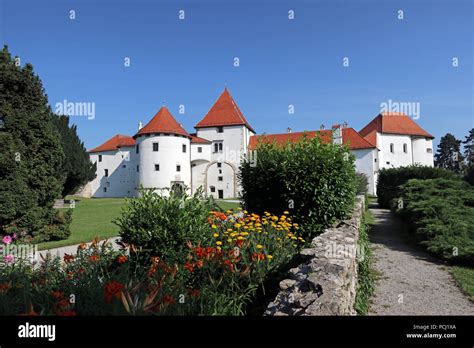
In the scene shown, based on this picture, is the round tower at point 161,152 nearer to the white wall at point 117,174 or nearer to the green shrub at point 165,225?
the white wall at point 117,174

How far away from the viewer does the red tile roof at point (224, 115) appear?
44250mm

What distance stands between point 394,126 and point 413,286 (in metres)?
49.1

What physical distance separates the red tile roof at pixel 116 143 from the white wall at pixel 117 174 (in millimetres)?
654

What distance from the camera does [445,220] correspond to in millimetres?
8922

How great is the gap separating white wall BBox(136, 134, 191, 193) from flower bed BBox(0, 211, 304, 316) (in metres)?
36.0

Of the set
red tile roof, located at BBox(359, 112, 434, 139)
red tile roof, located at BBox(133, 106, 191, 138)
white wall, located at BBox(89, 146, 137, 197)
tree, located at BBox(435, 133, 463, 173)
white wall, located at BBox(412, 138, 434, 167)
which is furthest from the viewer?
tree, located at BBox(435, 133, 463, 173)

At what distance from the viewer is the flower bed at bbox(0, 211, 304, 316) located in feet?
8.51

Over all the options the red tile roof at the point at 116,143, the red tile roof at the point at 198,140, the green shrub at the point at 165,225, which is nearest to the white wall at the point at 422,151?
the red tile roof at the point at 198,140

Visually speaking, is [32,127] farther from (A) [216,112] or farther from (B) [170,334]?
(A) [216,112]

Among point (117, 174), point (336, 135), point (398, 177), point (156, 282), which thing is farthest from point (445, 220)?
point (117, 174)

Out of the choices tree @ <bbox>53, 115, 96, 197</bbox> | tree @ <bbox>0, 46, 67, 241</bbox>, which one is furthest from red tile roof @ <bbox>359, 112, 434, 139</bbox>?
tree @ <bbox>0, 46, 67, 241</bbox>

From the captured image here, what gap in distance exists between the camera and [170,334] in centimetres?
227

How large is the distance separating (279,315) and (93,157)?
5509 cm

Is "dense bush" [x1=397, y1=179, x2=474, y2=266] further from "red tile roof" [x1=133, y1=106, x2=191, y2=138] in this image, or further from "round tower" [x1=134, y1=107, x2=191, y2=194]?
"red tile roof" [x1=133, y1=106, x2=191, y2=138]
